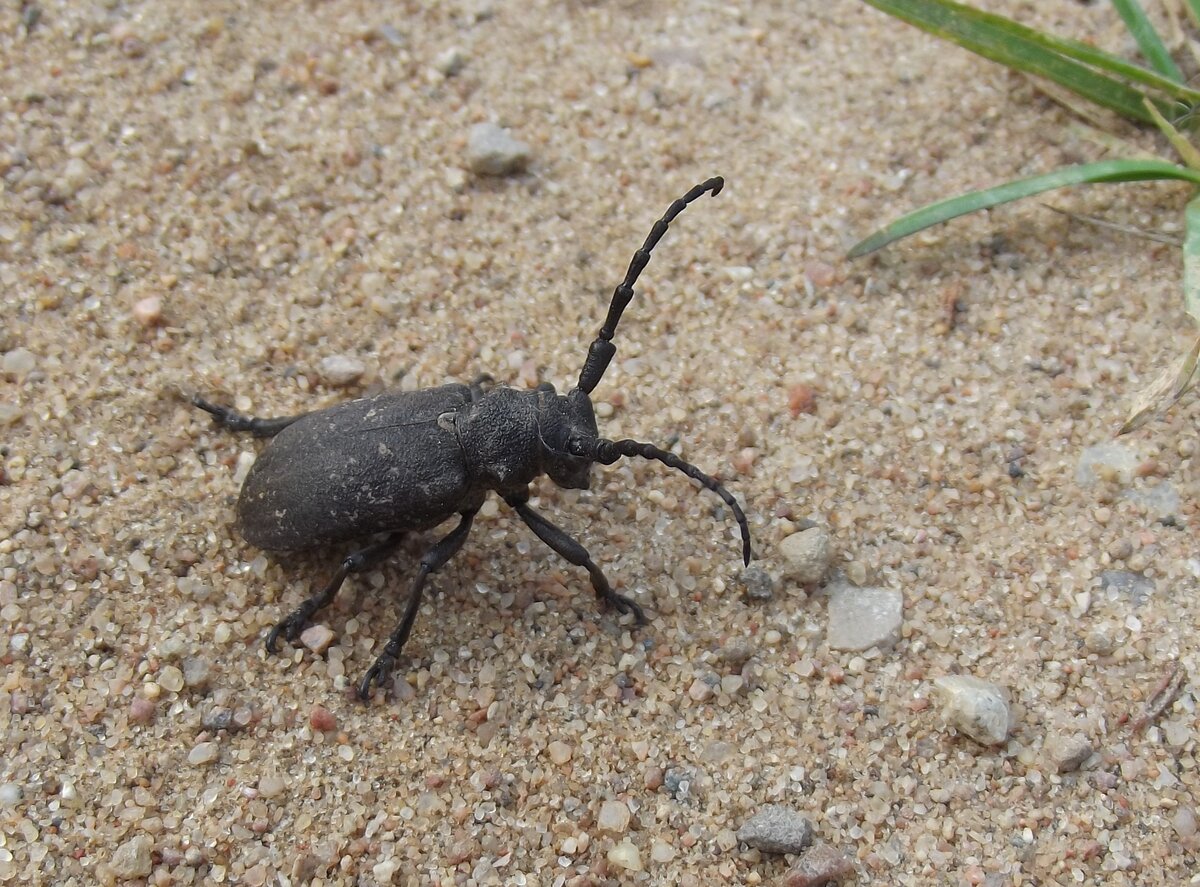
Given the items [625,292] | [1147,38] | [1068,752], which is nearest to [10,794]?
[625,292]

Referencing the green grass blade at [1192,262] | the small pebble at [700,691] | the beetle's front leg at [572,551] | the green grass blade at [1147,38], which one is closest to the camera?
the small pebble at [700,691]

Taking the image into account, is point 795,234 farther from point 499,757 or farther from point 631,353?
point 499,757

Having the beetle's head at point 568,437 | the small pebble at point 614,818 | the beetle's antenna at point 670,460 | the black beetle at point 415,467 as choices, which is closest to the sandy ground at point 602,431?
the small pebble at point 614,818

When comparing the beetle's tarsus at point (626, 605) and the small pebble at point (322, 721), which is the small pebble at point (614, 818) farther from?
the small pebble at point (322, 721)

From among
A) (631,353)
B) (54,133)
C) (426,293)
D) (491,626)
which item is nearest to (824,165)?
(631,353)

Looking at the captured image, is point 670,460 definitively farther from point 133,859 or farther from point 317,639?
point 133,859

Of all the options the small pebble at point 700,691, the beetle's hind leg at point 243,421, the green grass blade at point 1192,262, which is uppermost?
the beetle's hind leg at point 243,421

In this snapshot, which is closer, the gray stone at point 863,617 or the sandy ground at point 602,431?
the sandy ground at point 602,431
